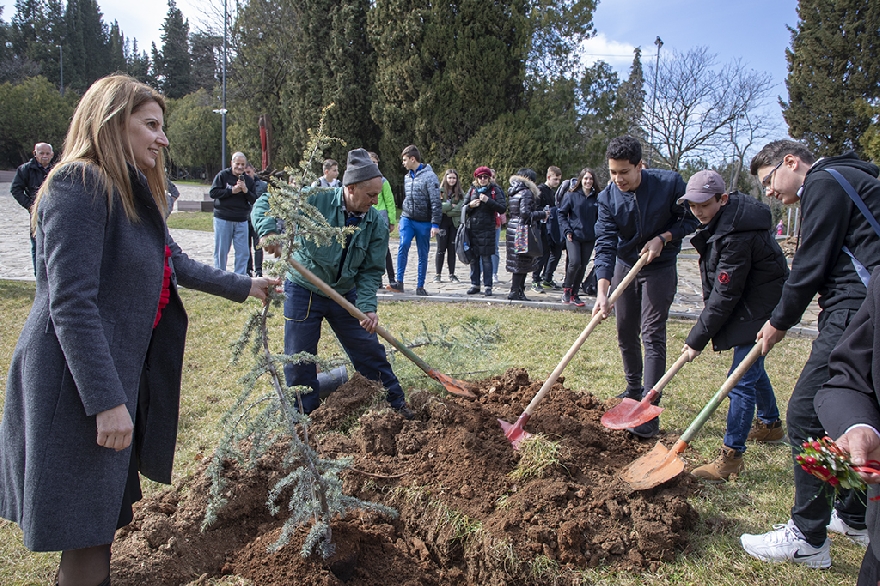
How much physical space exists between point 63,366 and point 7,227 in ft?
59.9

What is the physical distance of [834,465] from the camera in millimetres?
1646

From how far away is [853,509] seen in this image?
299 centimetres

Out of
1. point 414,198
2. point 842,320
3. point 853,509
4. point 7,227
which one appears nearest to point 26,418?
point 842,320

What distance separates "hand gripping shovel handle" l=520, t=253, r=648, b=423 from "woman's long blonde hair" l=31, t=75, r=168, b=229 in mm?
2664

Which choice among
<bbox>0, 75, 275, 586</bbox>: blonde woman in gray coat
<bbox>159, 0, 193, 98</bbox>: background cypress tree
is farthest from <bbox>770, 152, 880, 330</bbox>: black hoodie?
<bbox>159, 0, 193, 98</bbox>: background cypress tree

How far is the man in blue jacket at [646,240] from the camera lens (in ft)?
13.4

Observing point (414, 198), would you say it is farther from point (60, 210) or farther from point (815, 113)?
point (815, 113)

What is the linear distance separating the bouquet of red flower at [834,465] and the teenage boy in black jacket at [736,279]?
202 cm

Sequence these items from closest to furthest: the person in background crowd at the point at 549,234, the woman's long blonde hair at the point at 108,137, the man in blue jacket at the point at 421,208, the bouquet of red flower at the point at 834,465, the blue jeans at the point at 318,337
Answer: the bouquet of red flower at the point at 834,465, the woman's long blonde hair at the point at 108,137, the blue jeans at the point at 318,337, the man in blue jacket at the point at 421,208, the person in background crowd at the point at 549,234

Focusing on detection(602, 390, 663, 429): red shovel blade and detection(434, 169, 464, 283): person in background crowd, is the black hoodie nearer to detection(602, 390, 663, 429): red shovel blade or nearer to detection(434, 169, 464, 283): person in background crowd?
detection(602, 390, 663, 429): red shovel blade

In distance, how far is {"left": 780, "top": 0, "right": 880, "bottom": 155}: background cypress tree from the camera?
64.7ft

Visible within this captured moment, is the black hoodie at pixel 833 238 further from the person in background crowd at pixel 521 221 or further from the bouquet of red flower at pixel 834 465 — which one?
the person in background crowd at pixel 521 221

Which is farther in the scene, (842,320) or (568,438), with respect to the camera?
(568,438)

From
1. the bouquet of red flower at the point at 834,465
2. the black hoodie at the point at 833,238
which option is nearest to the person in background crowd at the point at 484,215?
the black hoodie at the point at 833,238
